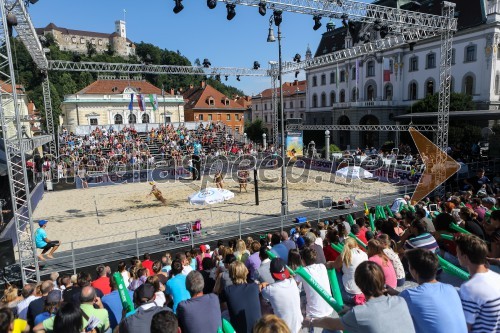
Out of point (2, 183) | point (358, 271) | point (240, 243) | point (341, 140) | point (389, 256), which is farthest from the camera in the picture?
point (341, 140)

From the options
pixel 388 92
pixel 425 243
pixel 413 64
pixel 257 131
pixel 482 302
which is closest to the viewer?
pixel 482 302

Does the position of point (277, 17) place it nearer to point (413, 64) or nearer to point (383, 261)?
point (383, 261)

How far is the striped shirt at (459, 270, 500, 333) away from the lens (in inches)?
122

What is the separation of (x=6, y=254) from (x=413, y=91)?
156 ft

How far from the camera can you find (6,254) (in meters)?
10.2

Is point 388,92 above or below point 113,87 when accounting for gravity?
below

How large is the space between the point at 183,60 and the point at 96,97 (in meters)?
72.1

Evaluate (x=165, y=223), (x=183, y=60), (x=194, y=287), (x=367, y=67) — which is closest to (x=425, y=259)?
(x=194, y=287)

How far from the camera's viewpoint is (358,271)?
3059 mm

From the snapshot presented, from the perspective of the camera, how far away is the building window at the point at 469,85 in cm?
3831

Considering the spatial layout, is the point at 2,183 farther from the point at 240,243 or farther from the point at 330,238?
the point at 330,238

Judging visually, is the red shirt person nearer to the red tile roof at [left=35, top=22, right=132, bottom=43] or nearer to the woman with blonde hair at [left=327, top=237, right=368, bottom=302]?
the woman with blonde hair at [left=327, top=237, right=368, bottom=302]

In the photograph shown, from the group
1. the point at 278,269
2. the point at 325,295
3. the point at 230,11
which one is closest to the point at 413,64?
the point at 230,11

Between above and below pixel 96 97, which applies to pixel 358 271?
below
